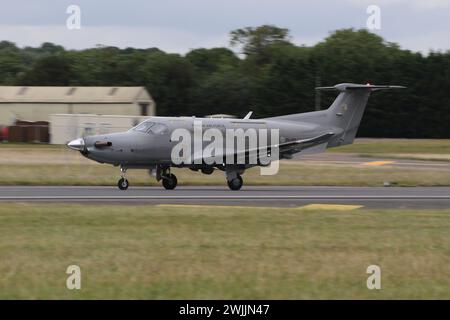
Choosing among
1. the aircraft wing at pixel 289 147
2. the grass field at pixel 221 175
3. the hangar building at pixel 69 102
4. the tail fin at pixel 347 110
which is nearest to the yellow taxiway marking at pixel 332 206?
the aircraft wing at pixel 289 147

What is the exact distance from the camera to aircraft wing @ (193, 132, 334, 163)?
28344 millimetres

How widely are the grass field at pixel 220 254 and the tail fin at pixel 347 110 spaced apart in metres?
10.7

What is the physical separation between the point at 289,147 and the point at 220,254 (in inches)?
623

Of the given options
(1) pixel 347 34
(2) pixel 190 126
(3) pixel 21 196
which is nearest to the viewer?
(3) pixel 21 196

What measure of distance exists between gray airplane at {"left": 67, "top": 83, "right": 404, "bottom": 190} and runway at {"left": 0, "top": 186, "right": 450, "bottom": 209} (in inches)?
29.4

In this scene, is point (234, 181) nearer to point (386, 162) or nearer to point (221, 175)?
point (221, 175)

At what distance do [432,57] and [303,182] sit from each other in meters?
55.0

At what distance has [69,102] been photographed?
71938mm

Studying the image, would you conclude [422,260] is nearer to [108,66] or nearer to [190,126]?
[190,126]

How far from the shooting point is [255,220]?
1783cm

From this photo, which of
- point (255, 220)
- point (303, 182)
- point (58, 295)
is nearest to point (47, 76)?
point (303, 182)

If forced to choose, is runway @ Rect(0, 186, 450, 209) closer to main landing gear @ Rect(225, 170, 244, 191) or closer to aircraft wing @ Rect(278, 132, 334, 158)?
main landing gear @ Rect(225, 170, 244, 191)

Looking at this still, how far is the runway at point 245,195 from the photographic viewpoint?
77.2 ft

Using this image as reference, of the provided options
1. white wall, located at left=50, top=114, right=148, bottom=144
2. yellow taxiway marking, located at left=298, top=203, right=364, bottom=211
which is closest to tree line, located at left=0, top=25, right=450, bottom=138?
white wall, located at left=50, top=114, right=148, bottom=144
